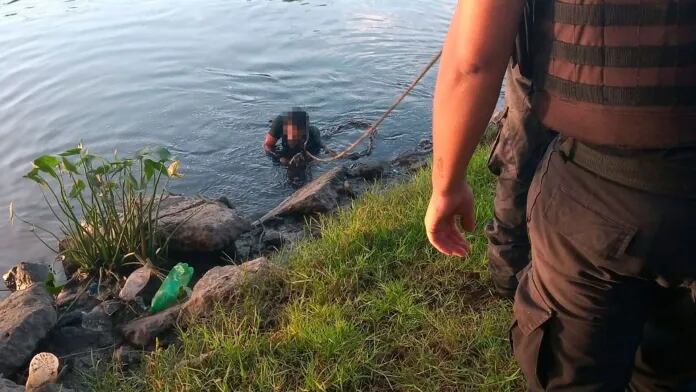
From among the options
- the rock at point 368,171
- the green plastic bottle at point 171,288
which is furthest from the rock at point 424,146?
the green plastic bottle at point 171,288

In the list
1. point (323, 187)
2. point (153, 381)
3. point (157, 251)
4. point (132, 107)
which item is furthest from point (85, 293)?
point (132, 107)

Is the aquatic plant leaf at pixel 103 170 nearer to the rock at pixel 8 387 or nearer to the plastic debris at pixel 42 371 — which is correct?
the plastic debris at pixel 42 371

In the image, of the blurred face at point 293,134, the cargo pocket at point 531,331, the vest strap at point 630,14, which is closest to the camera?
the vest strap at point 630,14

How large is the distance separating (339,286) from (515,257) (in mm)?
928

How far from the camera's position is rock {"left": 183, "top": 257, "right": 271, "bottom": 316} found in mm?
3334

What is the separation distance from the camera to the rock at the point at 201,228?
4.79 meters

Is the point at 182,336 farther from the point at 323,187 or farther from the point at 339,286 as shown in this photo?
A: the point at 323,187

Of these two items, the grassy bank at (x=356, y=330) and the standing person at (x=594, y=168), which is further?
the grassy bank at (x=356, y=330)

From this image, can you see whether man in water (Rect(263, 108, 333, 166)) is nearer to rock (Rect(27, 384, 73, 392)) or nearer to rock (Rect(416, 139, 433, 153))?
rock (Rect(416, 139, 433, 153))

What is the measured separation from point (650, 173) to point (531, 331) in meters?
0.51

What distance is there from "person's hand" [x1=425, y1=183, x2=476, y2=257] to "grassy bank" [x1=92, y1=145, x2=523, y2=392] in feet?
3.11

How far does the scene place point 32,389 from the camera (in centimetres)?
284

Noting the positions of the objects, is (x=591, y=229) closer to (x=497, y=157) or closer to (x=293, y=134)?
(x=497, y=157)

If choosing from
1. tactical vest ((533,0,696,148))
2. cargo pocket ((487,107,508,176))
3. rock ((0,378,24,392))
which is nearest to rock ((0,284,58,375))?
rock ((0,378,24,392))
